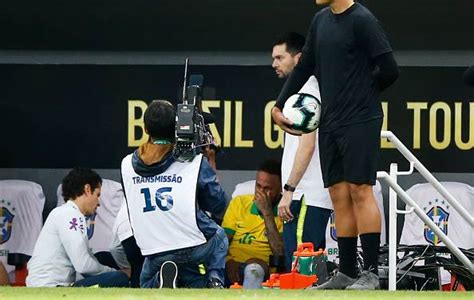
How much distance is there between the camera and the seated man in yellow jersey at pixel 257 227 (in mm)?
10781

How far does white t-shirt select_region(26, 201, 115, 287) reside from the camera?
10422 mm

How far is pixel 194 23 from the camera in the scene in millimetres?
11602

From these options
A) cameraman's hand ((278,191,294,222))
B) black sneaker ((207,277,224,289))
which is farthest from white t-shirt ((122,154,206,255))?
cameraman's hand ((278,191,294,222))

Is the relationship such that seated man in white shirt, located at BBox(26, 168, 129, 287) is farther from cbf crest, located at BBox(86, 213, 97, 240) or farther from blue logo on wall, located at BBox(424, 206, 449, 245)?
blue logo on wall, located at BBox(424, 206, 449, 245)

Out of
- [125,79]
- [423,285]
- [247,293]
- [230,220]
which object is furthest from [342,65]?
[125,79]

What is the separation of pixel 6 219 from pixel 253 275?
221 cm

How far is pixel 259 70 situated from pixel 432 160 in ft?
4.75

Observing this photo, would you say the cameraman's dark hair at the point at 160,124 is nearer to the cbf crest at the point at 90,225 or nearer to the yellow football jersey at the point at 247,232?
the yellow football jersey at the point at 247,232

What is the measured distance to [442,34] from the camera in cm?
1163

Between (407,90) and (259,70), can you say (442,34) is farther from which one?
(259,70)

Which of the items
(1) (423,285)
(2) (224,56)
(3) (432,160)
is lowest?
(1) (423,285)

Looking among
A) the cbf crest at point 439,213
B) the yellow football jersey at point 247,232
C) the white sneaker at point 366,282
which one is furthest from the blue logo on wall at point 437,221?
the white sneaker at point 366,282

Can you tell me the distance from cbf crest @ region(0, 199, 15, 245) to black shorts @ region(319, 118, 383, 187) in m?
4.01

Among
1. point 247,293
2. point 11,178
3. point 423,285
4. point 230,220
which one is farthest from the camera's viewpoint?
point 11,178
